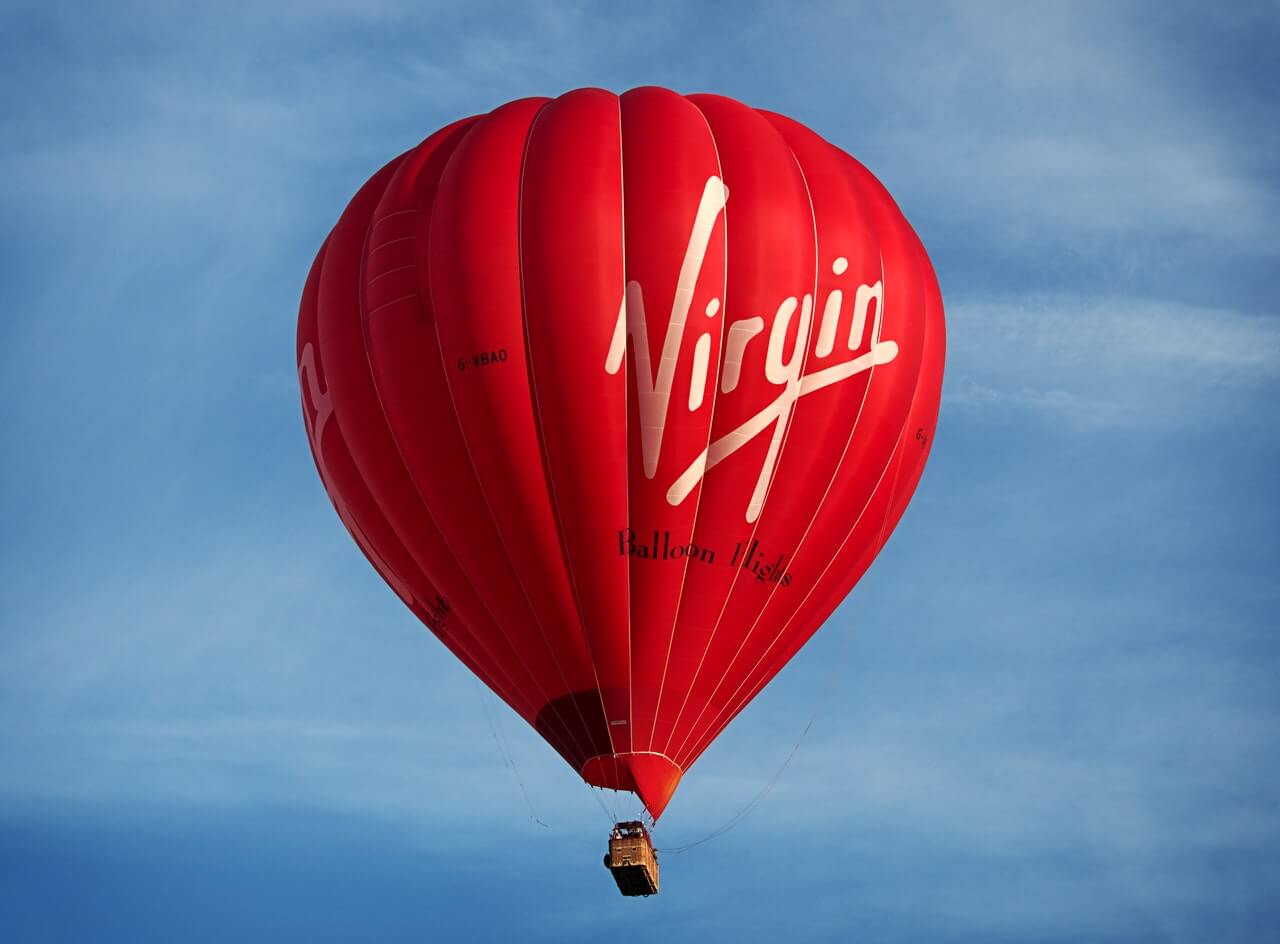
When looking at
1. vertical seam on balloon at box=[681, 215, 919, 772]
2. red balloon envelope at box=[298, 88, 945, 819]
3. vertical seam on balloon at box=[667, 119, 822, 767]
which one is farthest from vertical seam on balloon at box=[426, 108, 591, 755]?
vertical seam on balloon at box=[681, 215, 919, 772]

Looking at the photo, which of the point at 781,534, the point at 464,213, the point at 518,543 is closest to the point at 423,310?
the point at 464,213

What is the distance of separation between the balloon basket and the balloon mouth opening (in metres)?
0.43

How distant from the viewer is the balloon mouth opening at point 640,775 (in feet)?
106

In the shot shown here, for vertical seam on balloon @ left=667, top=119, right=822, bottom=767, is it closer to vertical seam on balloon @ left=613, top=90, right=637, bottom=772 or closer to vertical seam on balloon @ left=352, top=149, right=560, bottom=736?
vertical seam on balloon @ left=613, top=90, right=637, bottom=772

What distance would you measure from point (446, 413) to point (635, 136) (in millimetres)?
4844


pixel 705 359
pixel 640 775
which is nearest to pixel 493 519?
pixel 705 359

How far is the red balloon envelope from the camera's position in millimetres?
32062

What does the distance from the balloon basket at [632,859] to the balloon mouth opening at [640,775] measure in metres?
0.43

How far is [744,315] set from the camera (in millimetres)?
32250

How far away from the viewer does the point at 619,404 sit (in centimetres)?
3200

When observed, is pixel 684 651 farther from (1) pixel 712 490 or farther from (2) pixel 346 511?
(2) pixel 346 511

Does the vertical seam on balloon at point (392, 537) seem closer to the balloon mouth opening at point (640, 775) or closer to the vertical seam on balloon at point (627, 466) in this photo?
the balloon mouth opening at point (640, 775)

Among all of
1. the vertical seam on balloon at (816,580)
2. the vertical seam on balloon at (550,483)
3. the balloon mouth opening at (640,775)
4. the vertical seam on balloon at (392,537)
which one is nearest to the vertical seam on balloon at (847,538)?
the vertical seam on balloon at (816,580)

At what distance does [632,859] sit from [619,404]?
245 inches
